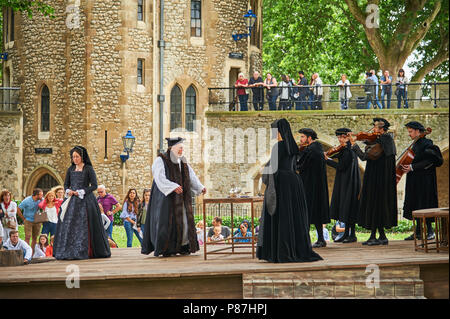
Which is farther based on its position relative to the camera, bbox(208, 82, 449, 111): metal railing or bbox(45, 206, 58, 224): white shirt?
bbox(208, 82, 449, 111): metal railing

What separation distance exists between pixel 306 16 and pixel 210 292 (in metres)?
23.9

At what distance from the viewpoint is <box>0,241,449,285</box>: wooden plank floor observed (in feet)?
30.4

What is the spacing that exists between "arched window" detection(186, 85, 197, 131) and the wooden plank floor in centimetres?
1484

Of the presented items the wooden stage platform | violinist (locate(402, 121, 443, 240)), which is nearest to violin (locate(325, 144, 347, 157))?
violinist (locate(402, 121, 443, 240))

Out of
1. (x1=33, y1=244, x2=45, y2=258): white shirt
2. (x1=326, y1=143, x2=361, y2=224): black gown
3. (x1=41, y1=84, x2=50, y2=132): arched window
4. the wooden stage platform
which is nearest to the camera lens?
the wooden stage platform

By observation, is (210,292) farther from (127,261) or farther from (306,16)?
(306,16)

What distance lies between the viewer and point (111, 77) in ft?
82.7

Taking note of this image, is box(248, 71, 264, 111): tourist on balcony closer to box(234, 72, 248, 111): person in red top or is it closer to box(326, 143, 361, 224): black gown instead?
box(234, 72, 248, 111): person in red top

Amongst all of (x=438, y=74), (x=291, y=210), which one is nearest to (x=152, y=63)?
(x=438, y=74)

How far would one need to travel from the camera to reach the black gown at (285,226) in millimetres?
9977

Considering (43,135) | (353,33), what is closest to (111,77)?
(43,135)

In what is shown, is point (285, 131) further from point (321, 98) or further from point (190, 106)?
point (190, 106)

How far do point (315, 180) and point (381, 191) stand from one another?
41.6 inches

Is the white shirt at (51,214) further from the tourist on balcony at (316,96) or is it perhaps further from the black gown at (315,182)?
the tourist on balcony at (316,96)
